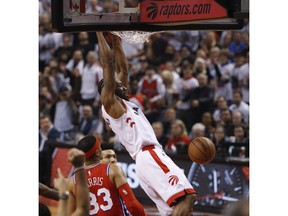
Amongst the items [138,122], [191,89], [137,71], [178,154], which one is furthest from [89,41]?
[138,122]

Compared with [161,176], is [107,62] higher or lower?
higher

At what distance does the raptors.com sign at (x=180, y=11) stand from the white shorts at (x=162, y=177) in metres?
1.35

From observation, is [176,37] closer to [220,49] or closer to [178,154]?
[220,49]

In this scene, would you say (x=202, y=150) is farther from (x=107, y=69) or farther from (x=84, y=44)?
(x=84, y=44)

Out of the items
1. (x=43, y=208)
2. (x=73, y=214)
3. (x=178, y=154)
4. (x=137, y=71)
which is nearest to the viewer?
(x=73, y=214)

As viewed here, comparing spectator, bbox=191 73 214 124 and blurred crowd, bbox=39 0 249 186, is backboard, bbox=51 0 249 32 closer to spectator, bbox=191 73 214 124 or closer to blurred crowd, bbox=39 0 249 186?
blurred crowd, bbox=39 0 249 186

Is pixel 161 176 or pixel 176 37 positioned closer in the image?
pixel 161 176

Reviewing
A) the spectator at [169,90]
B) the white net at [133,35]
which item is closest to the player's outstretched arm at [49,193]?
the white net at [133,35]

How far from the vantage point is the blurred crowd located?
1270cm

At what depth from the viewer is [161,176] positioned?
7184 millimetres

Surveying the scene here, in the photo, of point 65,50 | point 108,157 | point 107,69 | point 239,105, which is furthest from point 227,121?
point 107,69

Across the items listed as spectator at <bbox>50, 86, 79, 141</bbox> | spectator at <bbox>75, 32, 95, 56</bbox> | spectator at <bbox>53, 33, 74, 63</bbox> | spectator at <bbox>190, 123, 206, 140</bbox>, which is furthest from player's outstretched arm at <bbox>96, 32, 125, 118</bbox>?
spectator at <bbox>53, 33, 74, 63</bbox>

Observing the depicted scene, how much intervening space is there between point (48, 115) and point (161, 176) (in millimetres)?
7395

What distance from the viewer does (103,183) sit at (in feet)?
23.2
